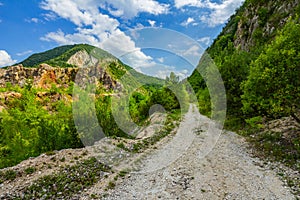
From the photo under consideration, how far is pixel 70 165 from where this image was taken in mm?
13773

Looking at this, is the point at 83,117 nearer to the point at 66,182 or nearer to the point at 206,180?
the point at 66,182

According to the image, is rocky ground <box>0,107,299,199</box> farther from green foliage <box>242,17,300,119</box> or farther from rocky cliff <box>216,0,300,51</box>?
rocky cliff <box>216,0,300,51</box>

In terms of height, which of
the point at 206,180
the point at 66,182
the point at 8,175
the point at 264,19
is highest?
the point at 264,19

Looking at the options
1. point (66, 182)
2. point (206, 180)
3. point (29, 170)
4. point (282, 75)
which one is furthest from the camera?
point (282, 75)

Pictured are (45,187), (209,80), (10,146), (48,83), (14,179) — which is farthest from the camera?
(48,83)

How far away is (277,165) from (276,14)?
35.4 m

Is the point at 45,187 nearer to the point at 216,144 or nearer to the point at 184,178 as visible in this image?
the point at 184,178

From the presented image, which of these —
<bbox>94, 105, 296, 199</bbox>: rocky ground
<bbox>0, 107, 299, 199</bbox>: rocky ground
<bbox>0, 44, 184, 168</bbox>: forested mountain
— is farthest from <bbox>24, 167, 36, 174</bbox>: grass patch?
Result: <bbox>0, 44, 184, 168</bbox>: forested mountain

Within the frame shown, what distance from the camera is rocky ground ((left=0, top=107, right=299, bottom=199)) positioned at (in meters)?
10.3

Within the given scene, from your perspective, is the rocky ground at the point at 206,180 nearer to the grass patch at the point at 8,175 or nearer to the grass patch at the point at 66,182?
the grass patch at the point at 66,182

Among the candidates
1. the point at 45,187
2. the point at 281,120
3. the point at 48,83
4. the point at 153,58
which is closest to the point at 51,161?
the point at 45,187

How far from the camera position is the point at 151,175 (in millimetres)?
12656

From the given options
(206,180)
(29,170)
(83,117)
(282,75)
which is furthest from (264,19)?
(29,170)

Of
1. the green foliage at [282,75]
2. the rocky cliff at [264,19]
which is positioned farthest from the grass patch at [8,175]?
the rocky cliff at [264,19]
